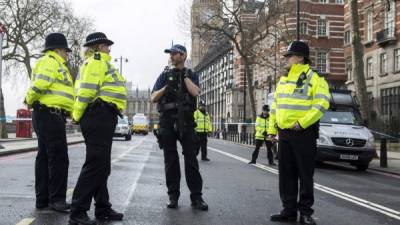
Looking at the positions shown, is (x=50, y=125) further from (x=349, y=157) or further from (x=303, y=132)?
(x=349, y=157)

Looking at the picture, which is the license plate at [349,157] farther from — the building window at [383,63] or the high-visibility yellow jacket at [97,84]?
the building window at [383,63]

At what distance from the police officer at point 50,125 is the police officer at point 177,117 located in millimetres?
1153

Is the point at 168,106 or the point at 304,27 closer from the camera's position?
the point at 168,106

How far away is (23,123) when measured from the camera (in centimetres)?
3569

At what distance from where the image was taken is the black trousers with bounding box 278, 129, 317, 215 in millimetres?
6195

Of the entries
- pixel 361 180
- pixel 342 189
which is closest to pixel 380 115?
pixel 361 180

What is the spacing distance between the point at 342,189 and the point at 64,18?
39620 mm

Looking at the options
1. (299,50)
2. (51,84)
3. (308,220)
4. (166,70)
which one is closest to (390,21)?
(299,50)

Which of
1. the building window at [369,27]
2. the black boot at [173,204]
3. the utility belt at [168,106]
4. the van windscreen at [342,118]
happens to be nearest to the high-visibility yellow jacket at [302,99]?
the utility belt at [168,106]

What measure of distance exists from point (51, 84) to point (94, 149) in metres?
1.33

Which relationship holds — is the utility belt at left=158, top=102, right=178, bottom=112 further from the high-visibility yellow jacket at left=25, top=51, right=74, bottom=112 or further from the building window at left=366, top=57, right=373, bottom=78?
the building window at left=366, top=57, right=373, bottom=78

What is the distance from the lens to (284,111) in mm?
6367

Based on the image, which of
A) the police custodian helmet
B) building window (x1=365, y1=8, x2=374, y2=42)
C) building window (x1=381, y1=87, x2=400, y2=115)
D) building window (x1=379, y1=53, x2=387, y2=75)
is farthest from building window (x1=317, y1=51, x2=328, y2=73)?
the police custodian helmet

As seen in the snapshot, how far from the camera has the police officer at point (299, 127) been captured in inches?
244
